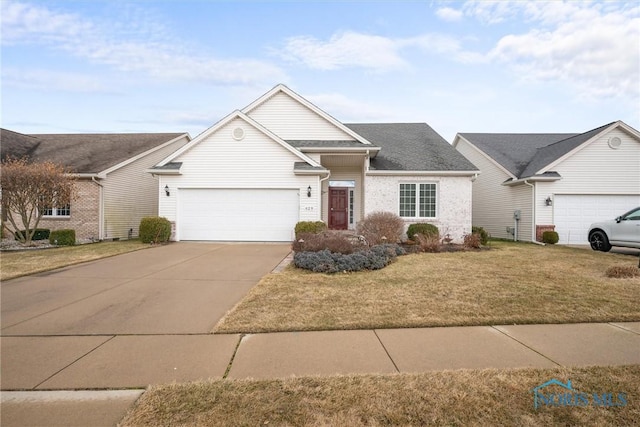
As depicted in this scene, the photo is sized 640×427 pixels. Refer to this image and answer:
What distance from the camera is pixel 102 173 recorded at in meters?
15.3

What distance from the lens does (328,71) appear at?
17.8 metres

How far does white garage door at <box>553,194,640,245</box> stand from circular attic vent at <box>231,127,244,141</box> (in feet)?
49.7

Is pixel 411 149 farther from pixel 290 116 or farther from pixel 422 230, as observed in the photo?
pixel 290 116

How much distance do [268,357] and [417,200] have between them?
13131 millimetres

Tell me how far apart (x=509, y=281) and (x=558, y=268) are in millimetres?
2762

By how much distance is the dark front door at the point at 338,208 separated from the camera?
668 inches

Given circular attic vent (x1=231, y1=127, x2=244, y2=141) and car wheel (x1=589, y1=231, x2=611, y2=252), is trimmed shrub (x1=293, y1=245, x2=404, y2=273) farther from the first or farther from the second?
car wheel (x1=589, y1=231, x2=611, y2=252)

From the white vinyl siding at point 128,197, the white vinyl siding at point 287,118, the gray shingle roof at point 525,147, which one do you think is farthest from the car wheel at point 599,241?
the white vinyl siding at point 128,197

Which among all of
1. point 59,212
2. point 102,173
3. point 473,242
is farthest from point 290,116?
point 59,212

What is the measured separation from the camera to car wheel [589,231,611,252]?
12215 mm

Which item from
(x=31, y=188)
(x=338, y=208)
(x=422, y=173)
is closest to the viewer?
(x=31, y=188)

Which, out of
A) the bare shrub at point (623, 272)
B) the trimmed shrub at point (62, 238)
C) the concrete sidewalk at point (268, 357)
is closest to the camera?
the concrete sidewalk at point (268, 357)

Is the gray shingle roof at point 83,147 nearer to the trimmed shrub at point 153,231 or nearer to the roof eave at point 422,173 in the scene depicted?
the trimmed shrub at point 153,231

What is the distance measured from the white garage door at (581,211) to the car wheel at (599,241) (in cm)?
266
